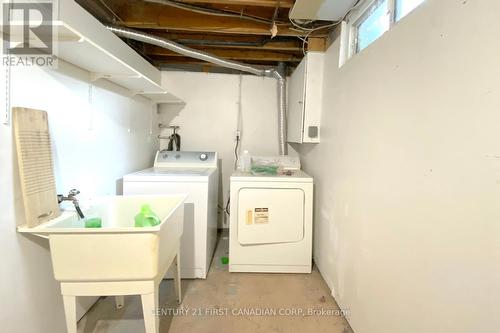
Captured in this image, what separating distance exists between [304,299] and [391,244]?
1101 mm

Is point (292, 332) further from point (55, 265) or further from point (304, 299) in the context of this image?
point (55, 265)

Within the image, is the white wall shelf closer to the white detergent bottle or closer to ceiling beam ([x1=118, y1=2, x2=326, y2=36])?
ceiling beam ([x1=118, y1=2, x2=326, y2=36])

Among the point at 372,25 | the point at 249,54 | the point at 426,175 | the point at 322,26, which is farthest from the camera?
the point at 249,54

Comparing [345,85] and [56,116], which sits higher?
[345,85]

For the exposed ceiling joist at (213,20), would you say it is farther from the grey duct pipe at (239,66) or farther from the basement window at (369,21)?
the basement window at (369,21)

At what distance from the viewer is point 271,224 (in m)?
2.41

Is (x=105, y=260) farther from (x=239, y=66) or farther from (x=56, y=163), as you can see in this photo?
(x=239, y=66)

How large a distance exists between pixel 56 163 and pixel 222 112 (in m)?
2.18

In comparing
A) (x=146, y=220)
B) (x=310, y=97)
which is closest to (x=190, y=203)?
(x=146, y=220)

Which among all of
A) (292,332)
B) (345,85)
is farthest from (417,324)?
(345,85)

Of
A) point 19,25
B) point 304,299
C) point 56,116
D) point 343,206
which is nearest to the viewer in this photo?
point 19,25

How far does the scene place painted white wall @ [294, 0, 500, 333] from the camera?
0.80m

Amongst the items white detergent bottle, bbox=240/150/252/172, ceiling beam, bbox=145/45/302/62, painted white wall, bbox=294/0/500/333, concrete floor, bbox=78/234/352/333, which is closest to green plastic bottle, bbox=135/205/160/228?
concrete floor, bbox=78/234/352/333

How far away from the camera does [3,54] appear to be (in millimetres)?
1152
